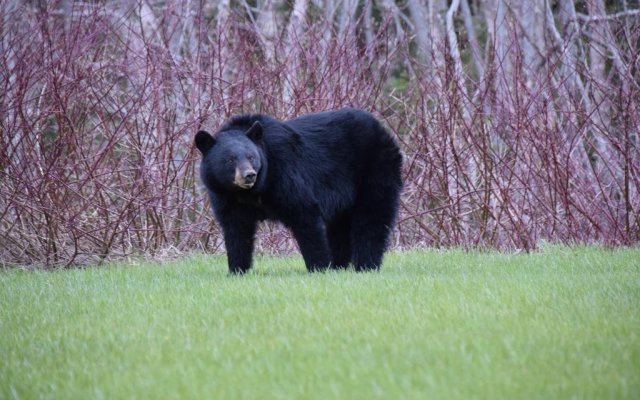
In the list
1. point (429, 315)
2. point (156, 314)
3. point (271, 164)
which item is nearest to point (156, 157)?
point (271, 164)

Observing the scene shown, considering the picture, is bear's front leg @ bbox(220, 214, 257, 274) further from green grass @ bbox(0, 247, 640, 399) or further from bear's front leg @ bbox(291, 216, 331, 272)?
bear's front leg @ bbox(291, 216, 331, 272)

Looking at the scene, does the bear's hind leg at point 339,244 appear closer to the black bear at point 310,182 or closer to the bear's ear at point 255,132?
the black bear at point 310,182

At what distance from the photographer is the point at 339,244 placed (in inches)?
358

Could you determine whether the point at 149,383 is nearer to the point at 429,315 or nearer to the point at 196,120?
the point at 429,315

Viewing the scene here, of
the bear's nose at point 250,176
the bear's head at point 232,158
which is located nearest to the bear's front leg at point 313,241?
the bear's head at point 232,158

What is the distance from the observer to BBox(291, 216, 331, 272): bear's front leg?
8.15 metres

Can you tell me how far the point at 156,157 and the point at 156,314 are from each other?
16.4ft

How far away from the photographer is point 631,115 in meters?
10.5

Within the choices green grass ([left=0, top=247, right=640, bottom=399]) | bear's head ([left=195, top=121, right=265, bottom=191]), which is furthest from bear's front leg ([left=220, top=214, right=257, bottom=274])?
bear's head ([left=195, top=121, right=265, bottom=191])

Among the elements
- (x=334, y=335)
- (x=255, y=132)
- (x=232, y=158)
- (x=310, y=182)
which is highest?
(x=255, y=132)

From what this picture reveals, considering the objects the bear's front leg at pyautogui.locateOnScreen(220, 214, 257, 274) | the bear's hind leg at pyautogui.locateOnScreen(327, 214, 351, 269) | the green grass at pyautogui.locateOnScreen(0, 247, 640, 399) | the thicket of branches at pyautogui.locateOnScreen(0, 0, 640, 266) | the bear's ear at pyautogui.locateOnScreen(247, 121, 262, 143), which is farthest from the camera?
the thicket of branches at pyautogui.locateOnScreen(0, 0, 640, 266)

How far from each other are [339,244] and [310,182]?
1023 mm

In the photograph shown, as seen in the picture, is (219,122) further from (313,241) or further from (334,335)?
(334,335)

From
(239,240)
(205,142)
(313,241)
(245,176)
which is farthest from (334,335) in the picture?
(205,142)
